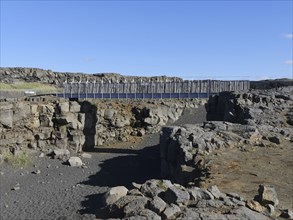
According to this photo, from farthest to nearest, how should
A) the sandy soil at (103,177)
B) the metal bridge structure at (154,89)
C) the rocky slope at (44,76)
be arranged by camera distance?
the rocky slope at (44,76), the metal bridge structure at (154,89), the sandy soil at (103,177)

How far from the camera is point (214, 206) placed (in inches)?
396

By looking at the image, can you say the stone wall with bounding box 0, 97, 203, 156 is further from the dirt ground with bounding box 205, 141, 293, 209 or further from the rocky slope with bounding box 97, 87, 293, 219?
the dirt ground with bounding box 205, 141, 293, 209

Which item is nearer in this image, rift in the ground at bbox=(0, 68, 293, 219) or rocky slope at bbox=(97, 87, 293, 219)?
rocky slope at bbox=(97, 87, 293, 219)

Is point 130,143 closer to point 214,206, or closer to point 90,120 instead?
point 90,120

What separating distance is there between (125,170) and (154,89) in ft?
44.0

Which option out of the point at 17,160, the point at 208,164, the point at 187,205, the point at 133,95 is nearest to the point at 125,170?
the point at 17,160

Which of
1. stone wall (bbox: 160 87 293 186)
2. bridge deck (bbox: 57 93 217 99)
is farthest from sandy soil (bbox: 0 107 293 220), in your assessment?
bridge deck (bbox: 57 93 217 99)

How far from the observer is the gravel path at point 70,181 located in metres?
21.5

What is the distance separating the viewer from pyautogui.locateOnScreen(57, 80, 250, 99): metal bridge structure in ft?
137

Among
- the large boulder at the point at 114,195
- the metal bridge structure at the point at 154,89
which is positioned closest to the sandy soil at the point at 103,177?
the large boulder at the point at 114,195

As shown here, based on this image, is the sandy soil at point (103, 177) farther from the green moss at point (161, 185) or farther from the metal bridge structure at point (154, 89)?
the metal bridge structure at point (154, 89)

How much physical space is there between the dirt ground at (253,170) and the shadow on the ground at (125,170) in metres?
7.50

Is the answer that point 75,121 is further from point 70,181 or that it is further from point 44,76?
point 44,76

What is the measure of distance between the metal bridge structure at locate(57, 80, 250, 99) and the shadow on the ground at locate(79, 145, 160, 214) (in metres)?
5.83
